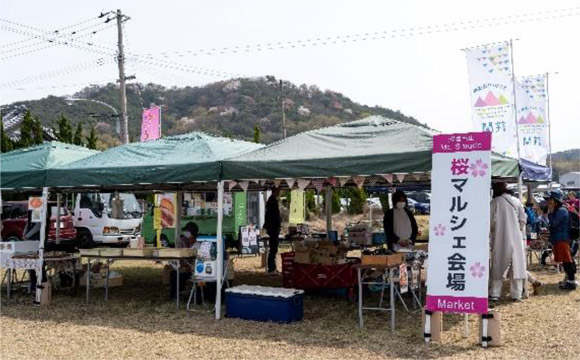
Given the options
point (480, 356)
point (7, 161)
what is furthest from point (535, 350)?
point (7, 161)

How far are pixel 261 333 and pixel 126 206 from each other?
12.5 meters

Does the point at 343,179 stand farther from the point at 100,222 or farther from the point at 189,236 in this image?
the point at 100,222

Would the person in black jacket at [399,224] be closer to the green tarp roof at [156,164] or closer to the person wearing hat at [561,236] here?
the green tarp roof at [156,164]

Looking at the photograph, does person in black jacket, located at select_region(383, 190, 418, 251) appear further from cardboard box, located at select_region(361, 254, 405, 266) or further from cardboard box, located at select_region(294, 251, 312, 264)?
cardboard box, located at select_region(361, 254, 405, 266)

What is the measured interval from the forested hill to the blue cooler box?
1904 inches

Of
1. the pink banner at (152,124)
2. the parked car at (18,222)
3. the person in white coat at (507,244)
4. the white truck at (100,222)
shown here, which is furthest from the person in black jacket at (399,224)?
the pink banner at (152,124)

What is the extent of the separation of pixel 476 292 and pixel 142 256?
437cm

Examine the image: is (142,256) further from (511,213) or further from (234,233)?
(234,233)

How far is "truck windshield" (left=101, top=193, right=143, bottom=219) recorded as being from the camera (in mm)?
17050

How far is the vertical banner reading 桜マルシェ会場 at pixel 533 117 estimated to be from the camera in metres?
14.8

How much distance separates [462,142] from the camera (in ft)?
19.4

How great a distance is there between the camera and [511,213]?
27.1 ft

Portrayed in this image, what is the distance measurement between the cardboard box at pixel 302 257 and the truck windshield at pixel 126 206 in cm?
931

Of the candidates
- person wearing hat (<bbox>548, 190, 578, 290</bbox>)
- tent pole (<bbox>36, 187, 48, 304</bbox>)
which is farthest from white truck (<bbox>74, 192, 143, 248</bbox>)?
person wearing hat (<bbox>548, 190, 578, 290</bbox>)
